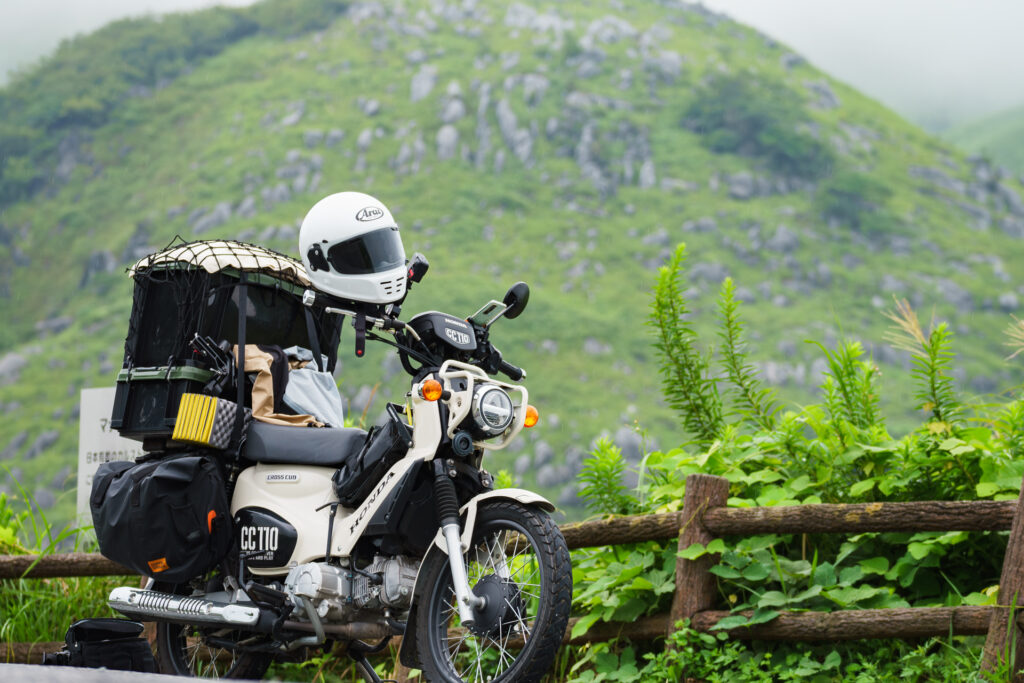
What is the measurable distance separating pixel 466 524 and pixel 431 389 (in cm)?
49

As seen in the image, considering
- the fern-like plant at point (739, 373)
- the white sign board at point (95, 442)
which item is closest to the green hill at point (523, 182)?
the white sign board at point (95, 442)

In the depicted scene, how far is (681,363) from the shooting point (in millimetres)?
5844

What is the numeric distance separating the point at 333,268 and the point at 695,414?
2.26 m

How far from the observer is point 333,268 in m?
4.54

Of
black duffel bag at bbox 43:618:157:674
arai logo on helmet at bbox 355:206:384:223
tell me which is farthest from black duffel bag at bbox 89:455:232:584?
arai logo on helmet at bbox 355:206:384:223

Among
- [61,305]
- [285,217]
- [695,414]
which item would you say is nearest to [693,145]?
[285,217]

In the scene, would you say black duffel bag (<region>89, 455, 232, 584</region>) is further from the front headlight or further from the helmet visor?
the front headlight

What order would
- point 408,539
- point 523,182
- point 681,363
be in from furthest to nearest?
point 523,182
point 681,363
point 408,539

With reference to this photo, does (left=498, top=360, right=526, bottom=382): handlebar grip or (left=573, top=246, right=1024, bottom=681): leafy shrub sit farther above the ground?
(left=498, top=360, right=526, bottom=382): handlebar grip

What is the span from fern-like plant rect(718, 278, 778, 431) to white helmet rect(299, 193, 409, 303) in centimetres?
202

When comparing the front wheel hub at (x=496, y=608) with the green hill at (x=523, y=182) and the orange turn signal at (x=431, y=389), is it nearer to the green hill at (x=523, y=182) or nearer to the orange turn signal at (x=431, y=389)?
the orange turn signal at (x=431, y=389)

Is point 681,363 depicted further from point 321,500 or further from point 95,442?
point 95,442

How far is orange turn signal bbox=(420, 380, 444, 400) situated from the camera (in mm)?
4053

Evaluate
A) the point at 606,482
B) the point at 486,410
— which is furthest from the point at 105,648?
the point at 606,482
